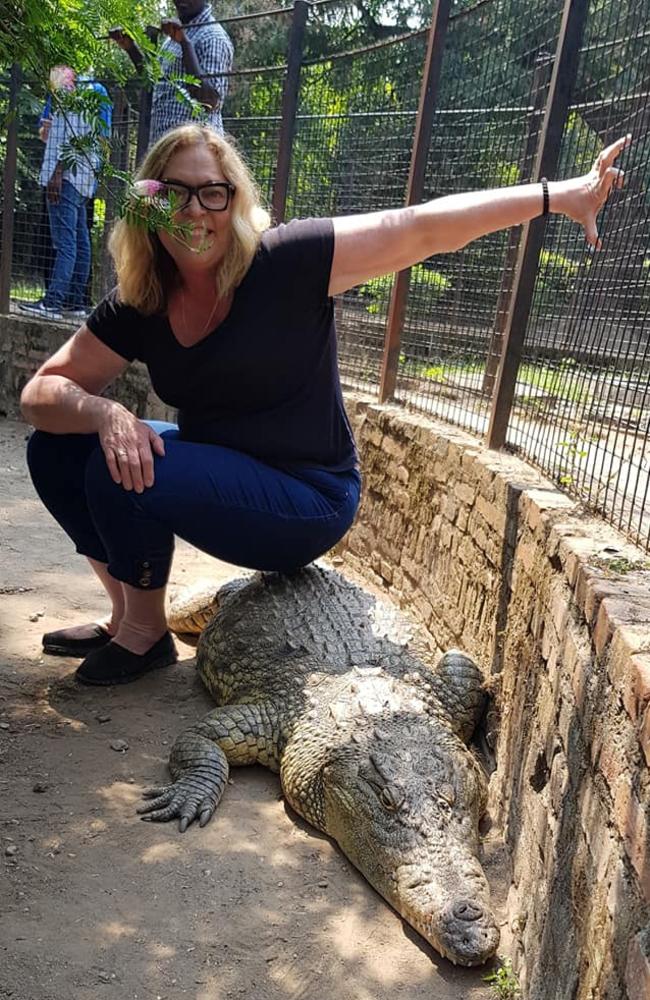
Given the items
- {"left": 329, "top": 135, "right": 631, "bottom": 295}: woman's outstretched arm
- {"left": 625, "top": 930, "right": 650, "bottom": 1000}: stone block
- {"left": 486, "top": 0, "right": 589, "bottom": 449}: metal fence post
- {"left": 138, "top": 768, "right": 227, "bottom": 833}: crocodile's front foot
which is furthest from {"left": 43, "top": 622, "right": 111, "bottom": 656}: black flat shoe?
{"left": 625, "top": 930, "right": 650, "bottom": 1000}: stone block

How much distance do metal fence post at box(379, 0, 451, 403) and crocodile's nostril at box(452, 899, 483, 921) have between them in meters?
3.18

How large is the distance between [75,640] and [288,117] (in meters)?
4.04

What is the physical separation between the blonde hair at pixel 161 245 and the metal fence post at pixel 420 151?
176cm

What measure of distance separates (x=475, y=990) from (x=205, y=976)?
0.62 meters

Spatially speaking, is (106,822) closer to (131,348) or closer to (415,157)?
(131,348)

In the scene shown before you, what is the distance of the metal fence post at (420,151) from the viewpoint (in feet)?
15.2

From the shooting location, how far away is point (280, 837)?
2.81m

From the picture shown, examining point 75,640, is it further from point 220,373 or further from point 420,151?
point 420,151

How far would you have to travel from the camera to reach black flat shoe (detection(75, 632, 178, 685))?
3.48 metres

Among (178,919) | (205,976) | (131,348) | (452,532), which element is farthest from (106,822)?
(452,532)

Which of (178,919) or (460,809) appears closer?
(178,919)

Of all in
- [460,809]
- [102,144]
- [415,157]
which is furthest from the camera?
[415,157]

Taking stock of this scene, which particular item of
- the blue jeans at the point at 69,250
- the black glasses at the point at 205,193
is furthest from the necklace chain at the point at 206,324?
the blue jeans at the point at 69,250

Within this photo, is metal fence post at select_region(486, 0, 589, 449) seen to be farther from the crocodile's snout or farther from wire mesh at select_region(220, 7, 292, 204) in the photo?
wire mesh at select_region(220, 7, 292, 204)
